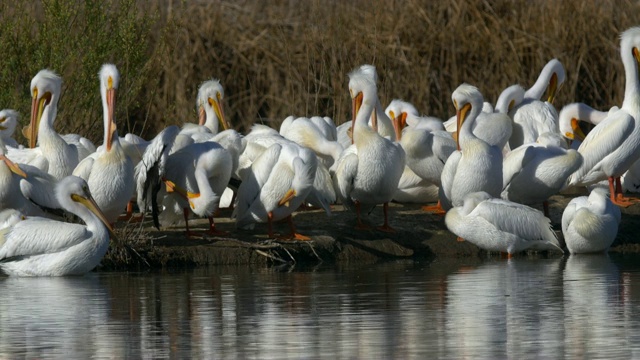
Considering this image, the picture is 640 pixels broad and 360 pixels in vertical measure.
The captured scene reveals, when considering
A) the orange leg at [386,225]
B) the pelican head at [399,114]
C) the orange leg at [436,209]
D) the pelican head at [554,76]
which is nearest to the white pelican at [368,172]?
the orange leg at [386,225]

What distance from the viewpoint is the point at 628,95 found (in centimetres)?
1296

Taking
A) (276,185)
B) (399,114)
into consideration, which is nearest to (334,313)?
(276,185)

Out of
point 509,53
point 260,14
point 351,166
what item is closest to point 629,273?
point 351,166

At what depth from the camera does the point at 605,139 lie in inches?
484

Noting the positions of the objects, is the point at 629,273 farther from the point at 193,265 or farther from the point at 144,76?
the point at 144,76

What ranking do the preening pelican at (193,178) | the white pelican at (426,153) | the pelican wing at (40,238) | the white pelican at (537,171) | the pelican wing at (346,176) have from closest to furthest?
the pelican wing at (40,238), the preening pelican at (193,178), the pelican wing at (346,176), the white pelican at (537,171), the white pelican at (426,153)

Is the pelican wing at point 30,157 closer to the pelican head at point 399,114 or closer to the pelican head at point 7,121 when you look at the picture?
the pelican head at point 7,121

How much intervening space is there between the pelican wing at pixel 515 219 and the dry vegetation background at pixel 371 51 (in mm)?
4776

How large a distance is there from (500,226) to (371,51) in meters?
5.82

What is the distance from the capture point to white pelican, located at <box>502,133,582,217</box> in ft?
38.1

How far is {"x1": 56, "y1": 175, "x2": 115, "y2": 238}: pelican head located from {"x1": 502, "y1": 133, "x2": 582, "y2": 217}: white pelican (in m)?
3.64

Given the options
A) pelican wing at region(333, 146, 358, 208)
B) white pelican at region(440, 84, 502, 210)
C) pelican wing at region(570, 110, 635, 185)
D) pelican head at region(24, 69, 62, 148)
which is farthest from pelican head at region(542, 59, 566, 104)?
pelican head at region(24, 69, 62, 148)

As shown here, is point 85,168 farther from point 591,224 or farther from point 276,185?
point 591,224

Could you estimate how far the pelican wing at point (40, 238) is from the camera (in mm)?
9484
